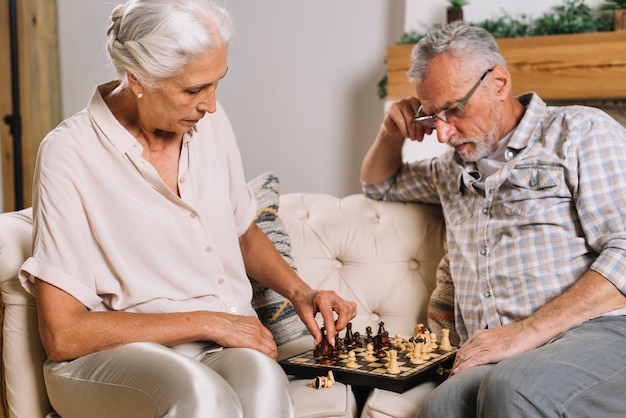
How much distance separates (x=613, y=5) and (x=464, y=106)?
3.27 ft

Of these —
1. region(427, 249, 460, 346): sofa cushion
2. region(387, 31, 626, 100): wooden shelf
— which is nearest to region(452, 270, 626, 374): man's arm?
region(427, 249, 460, 346): sofa cushion

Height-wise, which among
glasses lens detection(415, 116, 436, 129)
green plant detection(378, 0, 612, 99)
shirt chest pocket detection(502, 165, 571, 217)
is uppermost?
green plant detection(378, 0, 612, 99)

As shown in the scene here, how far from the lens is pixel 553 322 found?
1918 millimetres

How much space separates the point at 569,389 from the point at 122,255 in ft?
3.10

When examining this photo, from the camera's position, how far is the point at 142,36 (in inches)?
67.9

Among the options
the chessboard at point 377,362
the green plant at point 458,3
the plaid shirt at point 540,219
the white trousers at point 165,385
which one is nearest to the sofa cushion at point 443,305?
the plaid shirt at point 540,219

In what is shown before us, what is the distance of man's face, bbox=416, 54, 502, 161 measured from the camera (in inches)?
85.4

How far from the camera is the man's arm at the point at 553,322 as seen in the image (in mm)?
1905

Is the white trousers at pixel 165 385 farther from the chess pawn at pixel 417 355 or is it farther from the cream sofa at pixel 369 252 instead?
the cream sofa at pixel 369 252

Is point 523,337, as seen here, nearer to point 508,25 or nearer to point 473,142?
point 473,142

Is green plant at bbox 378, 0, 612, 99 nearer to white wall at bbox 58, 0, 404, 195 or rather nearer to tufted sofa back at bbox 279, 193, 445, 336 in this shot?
white wall at bbox 58, 0, 404, 195

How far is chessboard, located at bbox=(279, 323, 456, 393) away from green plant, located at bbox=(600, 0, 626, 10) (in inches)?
55.7

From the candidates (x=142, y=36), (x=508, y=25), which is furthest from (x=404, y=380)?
(x=508, y=25)

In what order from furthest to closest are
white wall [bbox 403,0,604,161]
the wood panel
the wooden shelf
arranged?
the wood panel → white wall [bbox 403,0,604,161] → the wooden shelf
